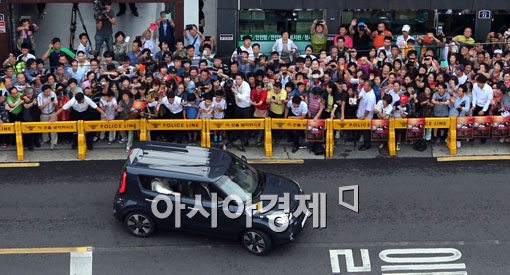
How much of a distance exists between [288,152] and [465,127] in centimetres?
413

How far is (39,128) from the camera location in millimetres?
17203

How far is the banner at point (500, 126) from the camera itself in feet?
58.7

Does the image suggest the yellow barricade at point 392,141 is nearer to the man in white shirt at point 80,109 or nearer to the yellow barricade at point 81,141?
the man in white shirt at point 80,109

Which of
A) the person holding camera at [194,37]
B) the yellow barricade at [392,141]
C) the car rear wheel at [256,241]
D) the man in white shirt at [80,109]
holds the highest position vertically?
the person holding camera at [194,37]

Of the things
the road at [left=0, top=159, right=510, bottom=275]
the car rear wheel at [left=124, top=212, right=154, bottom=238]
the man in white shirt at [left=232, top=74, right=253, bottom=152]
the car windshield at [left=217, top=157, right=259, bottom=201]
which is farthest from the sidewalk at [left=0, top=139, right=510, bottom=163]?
the car rear wheel at [left=124, top=212, right=154, bottom=238]

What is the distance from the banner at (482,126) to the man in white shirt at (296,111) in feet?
13.0

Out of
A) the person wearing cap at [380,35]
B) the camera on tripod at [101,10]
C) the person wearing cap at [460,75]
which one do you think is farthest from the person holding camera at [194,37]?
the person wearing cap at [460,75]

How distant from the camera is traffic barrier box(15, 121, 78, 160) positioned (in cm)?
1709

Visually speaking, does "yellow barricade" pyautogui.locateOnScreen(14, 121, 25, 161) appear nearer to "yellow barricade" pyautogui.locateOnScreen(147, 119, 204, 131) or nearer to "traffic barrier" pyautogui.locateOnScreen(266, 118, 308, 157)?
"yellow barricade" pyautogui.locateOnScreen(147, 119, 204, 131)

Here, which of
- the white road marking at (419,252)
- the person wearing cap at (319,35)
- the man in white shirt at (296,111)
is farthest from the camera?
the person wearing cap at (319,35)

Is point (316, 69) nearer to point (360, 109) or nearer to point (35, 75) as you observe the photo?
point (360, 109)

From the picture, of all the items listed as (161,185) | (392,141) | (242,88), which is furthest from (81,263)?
(392,141)

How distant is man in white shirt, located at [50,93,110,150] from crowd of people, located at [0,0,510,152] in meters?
0.02

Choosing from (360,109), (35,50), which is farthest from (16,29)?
(360,109)
